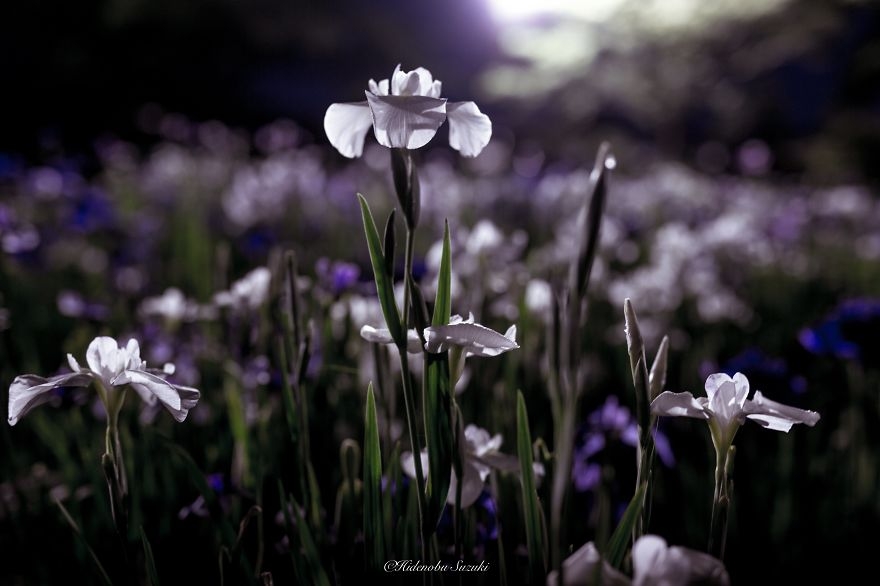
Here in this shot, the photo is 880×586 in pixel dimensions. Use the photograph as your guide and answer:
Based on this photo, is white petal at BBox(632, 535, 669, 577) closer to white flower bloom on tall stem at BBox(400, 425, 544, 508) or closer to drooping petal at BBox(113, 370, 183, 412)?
white flower bloom on tall stem at BBox(400, 425, 544, 508)

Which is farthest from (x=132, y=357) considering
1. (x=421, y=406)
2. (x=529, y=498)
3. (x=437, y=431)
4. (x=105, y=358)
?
(x=421, y=406)

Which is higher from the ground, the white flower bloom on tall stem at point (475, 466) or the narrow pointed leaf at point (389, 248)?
the narrow pointed leaf at point (389, 248)

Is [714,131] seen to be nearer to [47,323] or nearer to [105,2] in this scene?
[105,2]

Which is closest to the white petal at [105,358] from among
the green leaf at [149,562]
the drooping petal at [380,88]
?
the green leaf at [149,562]

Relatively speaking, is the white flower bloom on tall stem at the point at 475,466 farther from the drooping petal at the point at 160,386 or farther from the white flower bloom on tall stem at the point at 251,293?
the white flower bloom on tall stem at the point at 251,293

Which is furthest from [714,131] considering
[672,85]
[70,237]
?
[70,237]

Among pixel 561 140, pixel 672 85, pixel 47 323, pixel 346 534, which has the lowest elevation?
pixel 346 534

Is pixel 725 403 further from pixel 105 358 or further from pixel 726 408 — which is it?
pixel 105 358
